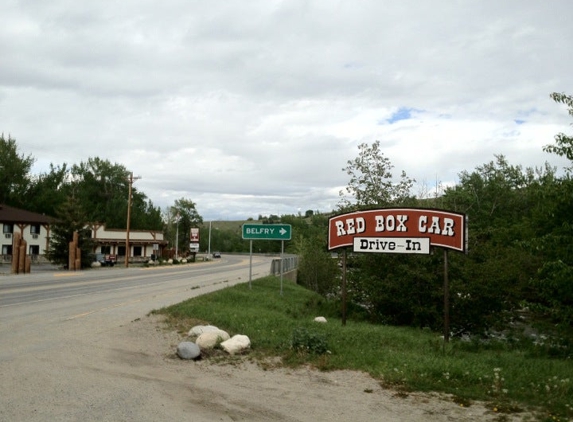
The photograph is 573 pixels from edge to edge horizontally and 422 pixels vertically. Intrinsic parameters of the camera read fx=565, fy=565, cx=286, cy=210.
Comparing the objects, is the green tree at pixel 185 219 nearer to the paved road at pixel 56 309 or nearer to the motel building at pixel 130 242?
the motel building at pixel 130 242

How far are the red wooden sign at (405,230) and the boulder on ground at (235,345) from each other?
17.0 ft

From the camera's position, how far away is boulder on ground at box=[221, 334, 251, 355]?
33.4 feet

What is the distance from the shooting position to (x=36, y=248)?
6662 centimetres

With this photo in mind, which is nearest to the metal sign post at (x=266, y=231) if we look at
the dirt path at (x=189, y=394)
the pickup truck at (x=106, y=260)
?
the dirt path at (x=189, y=394)

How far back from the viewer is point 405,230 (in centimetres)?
1447

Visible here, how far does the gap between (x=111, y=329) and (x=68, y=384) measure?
5399 mm

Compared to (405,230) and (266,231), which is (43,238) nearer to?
(266,231)

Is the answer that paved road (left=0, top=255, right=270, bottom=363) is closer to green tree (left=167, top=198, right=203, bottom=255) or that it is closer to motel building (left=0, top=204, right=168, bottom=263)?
motel building (left=0, top=204, right=168, bottom=263)

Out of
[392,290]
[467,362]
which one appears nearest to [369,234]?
[392,290]

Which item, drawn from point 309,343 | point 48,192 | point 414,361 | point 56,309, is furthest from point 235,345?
point 48,192

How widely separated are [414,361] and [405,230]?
18.6 feet

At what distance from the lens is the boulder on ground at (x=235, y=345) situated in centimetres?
1020

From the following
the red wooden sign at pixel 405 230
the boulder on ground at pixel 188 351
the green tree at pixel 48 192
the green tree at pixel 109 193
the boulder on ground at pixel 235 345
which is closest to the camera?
the boulder on ground at pixel 188 351

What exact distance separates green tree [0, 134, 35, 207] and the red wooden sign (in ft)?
262
